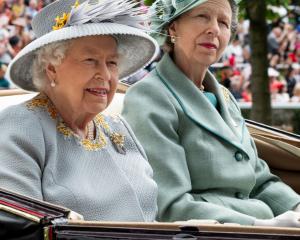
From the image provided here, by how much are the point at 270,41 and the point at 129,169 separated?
9721mm

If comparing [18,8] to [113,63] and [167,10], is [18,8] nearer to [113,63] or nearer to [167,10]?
[167,10]

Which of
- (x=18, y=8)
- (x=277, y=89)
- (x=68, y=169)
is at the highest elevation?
(x=68, y=169)

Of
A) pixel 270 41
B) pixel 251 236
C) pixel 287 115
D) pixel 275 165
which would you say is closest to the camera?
pixel 251 236

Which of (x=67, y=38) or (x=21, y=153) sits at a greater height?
(x=67, y=38)

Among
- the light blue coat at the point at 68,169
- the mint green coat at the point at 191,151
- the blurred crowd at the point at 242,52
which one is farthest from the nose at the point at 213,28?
the blurred crowd at the point at 242,52

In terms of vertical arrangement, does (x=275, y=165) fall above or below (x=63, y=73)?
below

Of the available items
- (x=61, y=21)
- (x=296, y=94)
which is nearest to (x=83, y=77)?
(x=61, y=21)

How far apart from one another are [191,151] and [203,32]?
1.40 feet

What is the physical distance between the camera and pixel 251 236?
2.09 m

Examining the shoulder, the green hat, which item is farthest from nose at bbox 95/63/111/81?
the green hat

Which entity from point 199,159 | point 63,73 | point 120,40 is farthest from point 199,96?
point 63,73

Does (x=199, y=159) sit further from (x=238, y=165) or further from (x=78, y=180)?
(x=78, y=180)

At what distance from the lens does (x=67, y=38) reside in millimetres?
2658

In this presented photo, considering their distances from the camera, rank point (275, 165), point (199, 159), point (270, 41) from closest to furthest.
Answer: point (199, 159) < point (275, 165) < point (270, 41)
